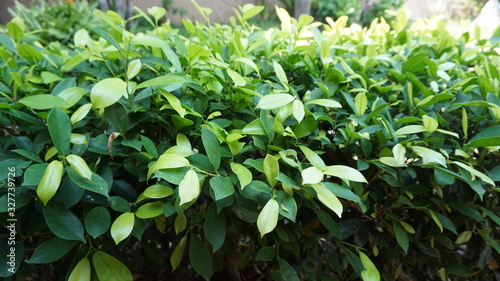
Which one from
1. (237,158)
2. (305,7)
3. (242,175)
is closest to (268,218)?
(242,175)

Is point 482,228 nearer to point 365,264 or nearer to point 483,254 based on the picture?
point 483,254

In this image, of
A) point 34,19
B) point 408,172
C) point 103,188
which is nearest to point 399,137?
point 408,172

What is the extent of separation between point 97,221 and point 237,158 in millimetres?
311

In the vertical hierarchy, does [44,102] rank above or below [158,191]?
above

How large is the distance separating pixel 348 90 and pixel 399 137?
229 mm

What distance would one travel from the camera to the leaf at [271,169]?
0.66 metres

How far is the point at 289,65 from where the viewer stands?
1036mm

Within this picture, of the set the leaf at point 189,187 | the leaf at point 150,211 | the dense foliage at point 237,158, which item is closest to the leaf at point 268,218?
the dense foliage at point 237,158

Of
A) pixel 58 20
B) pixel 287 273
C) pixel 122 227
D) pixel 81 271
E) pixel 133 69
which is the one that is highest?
pixel 133 69

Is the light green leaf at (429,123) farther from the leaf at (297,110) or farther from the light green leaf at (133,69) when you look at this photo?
the light green leaf at (133,69)

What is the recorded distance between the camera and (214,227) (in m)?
0.73

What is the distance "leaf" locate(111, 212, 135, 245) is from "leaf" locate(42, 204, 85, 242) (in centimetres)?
6

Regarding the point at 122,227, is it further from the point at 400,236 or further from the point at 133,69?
the point at 400,236

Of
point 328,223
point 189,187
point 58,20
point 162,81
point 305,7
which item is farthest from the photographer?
point 305,7
